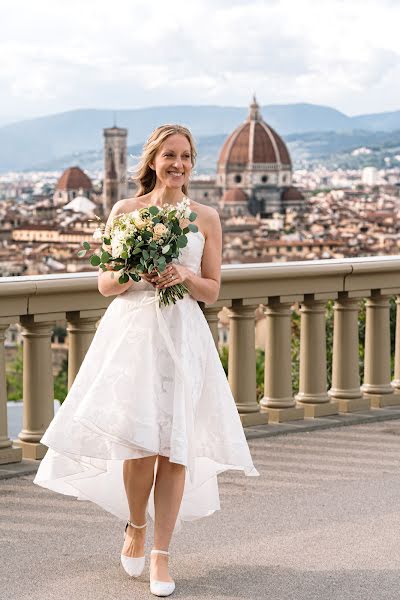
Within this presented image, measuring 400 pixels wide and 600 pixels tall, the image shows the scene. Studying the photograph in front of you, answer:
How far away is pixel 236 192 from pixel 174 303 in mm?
152592

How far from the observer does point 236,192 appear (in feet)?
510

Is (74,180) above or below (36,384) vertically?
above

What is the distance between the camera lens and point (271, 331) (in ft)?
17.9

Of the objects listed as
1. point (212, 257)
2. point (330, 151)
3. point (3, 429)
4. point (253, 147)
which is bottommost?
point (3, 429)

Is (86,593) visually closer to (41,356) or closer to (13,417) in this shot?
(41,356)

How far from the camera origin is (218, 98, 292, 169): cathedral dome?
163 m

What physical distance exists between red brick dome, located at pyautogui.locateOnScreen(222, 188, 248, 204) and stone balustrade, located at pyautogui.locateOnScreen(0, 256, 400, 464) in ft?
491

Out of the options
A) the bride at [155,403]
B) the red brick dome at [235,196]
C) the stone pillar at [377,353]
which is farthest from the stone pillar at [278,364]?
the red brick dome at [235,196]

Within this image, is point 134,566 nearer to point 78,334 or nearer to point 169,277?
point 169,277

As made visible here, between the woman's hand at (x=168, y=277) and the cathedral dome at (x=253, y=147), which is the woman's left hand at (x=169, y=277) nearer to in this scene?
the woman's hand at (x=168, y=277)

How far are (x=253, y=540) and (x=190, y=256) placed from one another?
3.17 feet

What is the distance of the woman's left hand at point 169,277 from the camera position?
11.1 feet

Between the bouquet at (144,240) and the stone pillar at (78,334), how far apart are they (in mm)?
1469

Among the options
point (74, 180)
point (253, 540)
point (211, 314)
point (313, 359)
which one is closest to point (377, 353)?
point (313, 359)
